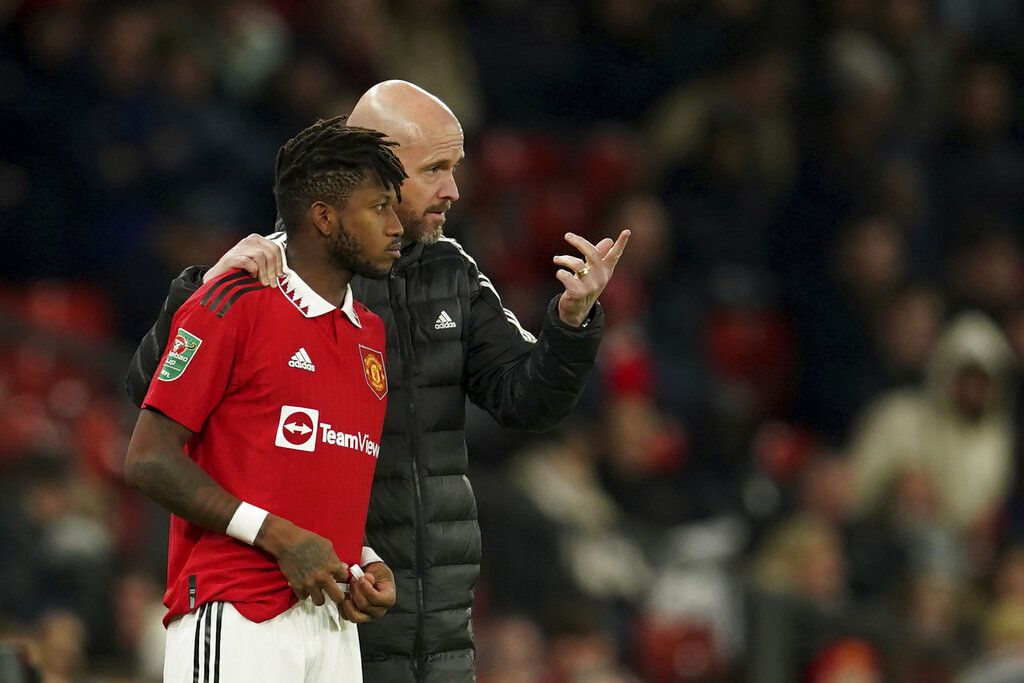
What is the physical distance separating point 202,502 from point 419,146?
43.6 inches

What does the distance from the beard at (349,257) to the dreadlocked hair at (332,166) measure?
0.07m

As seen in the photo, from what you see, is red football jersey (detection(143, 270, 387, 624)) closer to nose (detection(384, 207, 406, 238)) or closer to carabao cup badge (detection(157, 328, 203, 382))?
carabao cup badge (detection(157, 328, 203, 382))

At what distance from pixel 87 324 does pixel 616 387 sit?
248 centimetres

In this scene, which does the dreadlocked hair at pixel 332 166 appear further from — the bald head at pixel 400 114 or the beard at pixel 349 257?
the bald head at pixel 400 114

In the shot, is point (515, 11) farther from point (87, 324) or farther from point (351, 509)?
point (351, 509)

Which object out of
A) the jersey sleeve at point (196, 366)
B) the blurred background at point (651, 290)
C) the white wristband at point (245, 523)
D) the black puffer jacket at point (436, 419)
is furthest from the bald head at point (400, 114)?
the blurred background at point (651, 290)

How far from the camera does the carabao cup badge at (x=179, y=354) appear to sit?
3412mm

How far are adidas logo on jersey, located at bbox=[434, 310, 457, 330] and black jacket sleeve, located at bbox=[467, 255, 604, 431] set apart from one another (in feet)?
0.28

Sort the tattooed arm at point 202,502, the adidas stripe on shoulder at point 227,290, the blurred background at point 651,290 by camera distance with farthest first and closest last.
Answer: the blurred background at point 651,290 < the adidas stripe on shoulder at point 227,290 < the tattooed arm at point 202,502

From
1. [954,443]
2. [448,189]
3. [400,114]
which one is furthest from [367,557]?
[954,443]

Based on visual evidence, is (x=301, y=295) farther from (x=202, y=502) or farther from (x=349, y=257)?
(x=202, y=502)

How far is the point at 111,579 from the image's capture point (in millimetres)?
7250

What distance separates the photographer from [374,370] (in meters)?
3.70

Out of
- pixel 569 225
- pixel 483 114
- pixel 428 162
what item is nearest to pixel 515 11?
pixel 483 114
